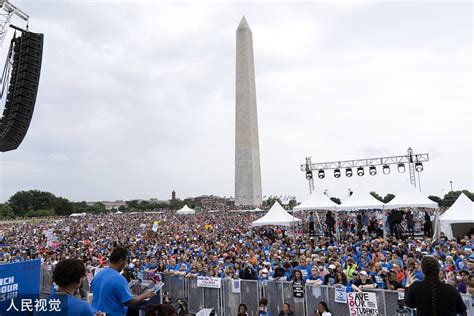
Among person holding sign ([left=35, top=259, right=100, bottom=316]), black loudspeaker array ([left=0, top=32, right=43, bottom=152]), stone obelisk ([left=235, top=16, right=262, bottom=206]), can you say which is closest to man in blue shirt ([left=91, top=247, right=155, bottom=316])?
person holding sign ([left=35, top=259, right=100, bottom=316])

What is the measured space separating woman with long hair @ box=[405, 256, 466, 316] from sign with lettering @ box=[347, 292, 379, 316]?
375cm

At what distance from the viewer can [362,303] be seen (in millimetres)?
7035

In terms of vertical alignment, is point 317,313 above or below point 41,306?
below

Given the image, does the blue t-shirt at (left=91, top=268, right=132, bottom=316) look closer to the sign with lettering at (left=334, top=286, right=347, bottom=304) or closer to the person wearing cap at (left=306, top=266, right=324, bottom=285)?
the sign with lettering at (left=334, top=286, right=347, bottom=304)

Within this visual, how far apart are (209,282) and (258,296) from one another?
54.6 inches

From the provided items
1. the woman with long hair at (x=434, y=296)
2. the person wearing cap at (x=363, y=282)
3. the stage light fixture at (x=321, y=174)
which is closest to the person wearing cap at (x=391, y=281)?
the person wearing cap at (x=363, y=282)

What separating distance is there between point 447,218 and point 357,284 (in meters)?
11.7

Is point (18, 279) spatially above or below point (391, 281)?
above

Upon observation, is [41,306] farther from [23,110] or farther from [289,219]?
[289,219]

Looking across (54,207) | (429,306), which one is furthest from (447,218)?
(54,207)

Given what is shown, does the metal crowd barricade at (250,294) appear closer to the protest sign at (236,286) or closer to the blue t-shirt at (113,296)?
the protest sign at (236,286)

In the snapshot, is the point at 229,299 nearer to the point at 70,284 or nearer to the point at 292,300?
the point at 292,300

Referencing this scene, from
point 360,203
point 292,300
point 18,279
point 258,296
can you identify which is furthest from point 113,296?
point 360,203

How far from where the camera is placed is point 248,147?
194 feet
